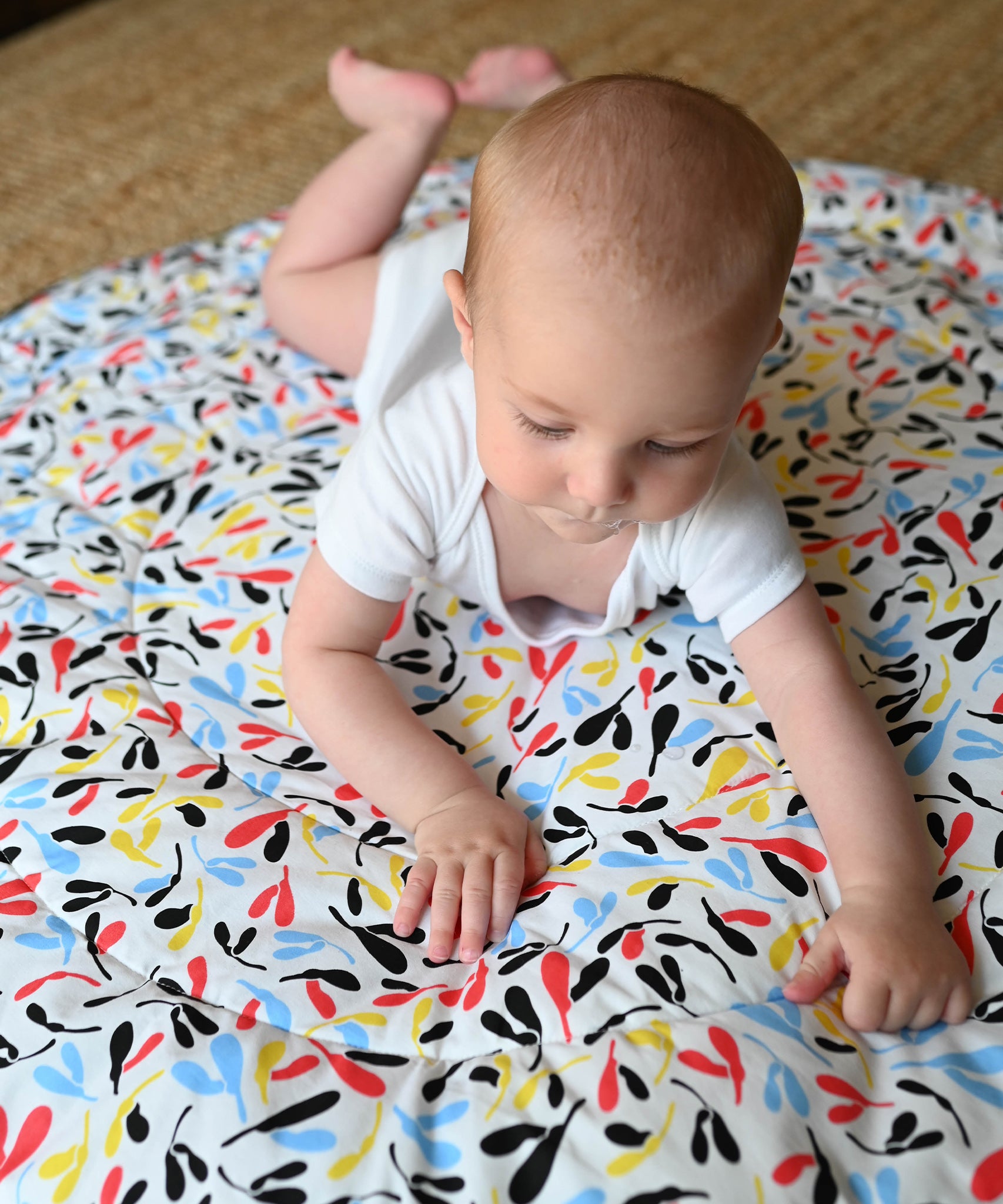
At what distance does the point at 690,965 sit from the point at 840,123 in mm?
1696

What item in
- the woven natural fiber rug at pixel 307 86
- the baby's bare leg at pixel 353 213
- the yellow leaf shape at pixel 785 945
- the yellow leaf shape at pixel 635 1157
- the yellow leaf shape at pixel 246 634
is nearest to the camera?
the yellow leaf shape at pixel 635 1157

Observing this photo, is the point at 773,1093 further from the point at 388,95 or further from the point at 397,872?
the point at 388,95

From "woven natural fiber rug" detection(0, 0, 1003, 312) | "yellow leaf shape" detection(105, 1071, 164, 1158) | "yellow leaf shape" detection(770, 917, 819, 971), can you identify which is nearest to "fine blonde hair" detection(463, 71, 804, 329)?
"yellow leaf shape" detection(770, 917, 819, 971)

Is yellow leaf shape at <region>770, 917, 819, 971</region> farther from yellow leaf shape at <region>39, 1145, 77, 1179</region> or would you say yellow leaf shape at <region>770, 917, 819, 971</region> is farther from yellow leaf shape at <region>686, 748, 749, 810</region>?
yellow leaf shape at <region>39, 1145, 77, 1179</region>

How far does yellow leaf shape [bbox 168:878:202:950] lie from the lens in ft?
2.43

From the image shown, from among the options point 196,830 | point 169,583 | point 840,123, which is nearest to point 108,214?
point 169,583

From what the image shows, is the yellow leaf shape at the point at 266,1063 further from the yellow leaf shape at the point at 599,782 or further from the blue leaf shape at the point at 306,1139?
the yellow leaf shape at the point at 599,782

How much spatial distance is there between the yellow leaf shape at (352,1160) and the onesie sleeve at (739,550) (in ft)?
1.37

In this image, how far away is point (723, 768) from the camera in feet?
2.70

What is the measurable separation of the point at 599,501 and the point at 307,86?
5.78 feet

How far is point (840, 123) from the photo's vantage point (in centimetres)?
197

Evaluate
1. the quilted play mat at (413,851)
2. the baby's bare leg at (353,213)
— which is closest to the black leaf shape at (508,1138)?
the quilted play mat at (413,851)

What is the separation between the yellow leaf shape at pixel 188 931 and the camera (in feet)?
2.43

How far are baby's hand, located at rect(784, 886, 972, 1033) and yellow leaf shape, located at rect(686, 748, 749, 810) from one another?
128 mm
